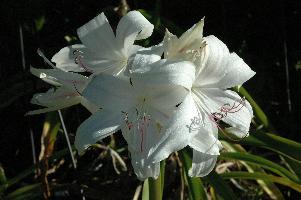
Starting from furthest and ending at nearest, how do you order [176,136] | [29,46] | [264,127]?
[29,46] → [264,127] → [176,136]

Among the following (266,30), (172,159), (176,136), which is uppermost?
(176,136)

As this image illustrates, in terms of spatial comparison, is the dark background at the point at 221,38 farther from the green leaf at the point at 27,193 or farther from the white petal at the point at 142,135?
the white petal at the point at 142,135

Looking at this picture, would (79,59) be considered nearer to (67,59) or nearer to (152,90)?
(67,59)

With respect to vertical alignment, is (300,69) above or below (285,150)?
below

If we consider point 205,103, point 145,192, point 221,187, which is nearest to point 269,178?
point 221,187

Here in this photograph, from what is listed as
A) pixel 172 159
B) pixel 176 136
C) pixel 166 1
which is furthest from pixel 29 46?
pixel 176 136

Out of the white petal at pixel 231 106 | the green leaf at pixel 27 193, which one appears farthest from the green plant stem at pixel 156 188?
the green leaf at pixel 27 193

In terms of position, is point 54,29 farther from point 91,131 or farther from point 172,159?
point 91,131
